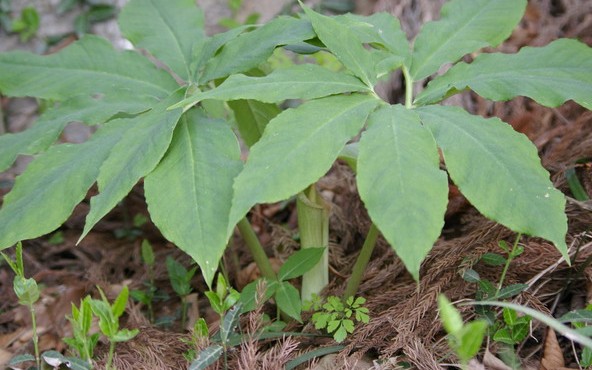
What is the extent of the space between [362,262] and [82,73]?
0.76 meters

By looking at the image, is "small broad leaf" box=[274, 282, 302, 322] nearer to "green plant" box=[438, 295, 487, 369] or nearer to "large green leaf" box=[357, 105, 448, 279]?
"large green leaf" box=[357, 105, 448, 279]

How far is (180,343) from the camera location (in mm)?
1290

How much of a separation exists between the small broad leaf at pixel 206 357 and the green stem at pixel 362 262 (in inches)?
13.8

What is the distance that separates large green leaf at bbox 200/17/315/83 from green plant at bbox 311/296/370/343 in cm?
52

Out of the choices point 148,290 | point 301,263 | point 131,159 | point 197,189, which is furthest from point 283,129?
point 148,290

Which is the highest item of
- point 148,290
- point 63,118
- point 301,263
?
point 63,118

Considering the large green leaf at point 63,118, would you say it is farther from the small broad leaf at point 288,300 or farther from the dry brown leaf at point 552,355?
the dry brown leaf at point 552,355

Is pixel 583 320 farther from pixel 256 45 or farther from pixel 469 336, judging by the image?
pixel 256 45

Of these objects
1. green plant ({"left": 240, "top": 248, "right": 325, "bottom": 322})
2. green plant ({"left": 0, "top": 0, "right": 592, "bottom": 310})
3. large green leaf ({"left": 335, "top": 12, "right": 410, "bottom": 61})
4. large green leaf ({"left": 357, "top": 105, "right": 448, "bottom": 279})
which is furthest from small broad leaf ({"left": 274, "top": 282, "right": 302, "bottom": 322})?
large green leaf ({"left": 335, "top": 12, "right": 410, "bottom": 61})

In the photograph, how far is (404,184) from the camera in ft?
2.86

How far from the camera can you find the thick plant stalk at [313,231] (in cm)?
132

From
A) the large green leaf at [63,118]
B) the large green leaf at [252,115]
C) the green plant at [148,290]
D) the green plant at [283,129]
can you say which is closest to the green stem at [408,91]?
the green plant at [283,129]

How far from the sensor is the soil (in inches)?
45.1

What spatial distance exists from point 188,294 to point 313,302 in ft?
1.42
